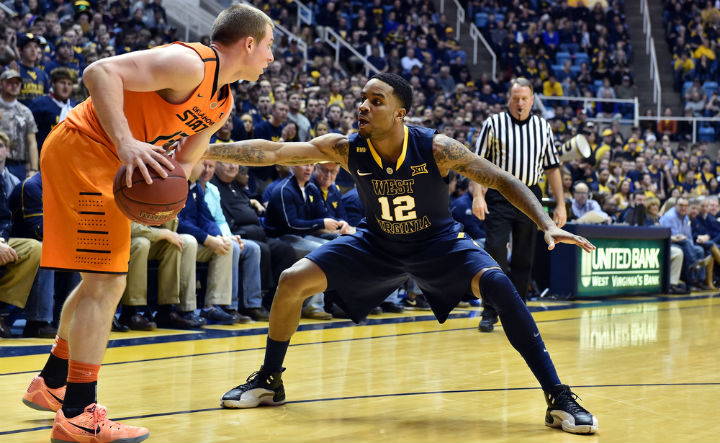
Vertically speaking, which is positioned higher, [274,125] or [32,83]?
[32,83]

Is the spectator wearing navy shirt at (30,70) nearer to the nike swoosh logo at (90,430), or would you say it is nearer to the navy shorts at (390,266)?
the navy shorts at (390,266)

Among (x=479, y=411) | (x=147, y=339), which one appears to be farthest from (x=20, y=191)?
(x=479, y=411)

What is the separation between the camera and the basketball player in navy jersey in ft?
13.6

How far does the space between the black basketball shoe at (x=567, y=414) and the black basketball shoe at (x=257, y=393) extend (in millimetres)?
1241

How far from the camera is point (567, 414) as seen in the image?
365 cm

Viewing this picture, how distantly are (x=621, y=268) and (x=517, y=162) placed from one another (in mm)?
5016

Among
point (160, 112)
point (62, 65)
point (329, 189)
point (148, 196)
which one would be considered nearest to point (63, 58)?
point (62, 65)

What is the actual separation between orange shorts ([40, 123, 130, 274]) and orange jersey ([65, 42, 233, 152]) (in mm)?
54

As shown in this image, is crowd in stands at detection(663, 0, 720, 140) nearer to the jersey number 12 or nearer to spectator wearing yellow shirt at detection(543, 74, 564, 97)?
spectator wearing yellow shirt at detection(543, 74, 564, 97)

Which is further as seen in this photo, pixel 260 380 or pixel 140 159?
pixel 260 380

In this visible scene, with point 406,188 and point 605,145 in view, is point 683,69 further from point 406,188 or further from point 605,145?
point 406,188

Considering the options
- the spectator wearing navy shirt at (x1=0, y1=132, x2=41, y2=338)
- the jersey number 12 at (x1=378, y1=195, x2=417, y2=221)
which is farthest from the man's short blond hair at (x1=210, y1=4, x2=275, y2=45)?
the spectator wearing navy shirt at (x1=0, y1=132, x2=41, y2=338)

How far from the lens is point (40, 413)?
3883 mm

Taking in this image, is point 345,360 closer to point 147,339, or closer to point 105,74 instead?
point 147,339
